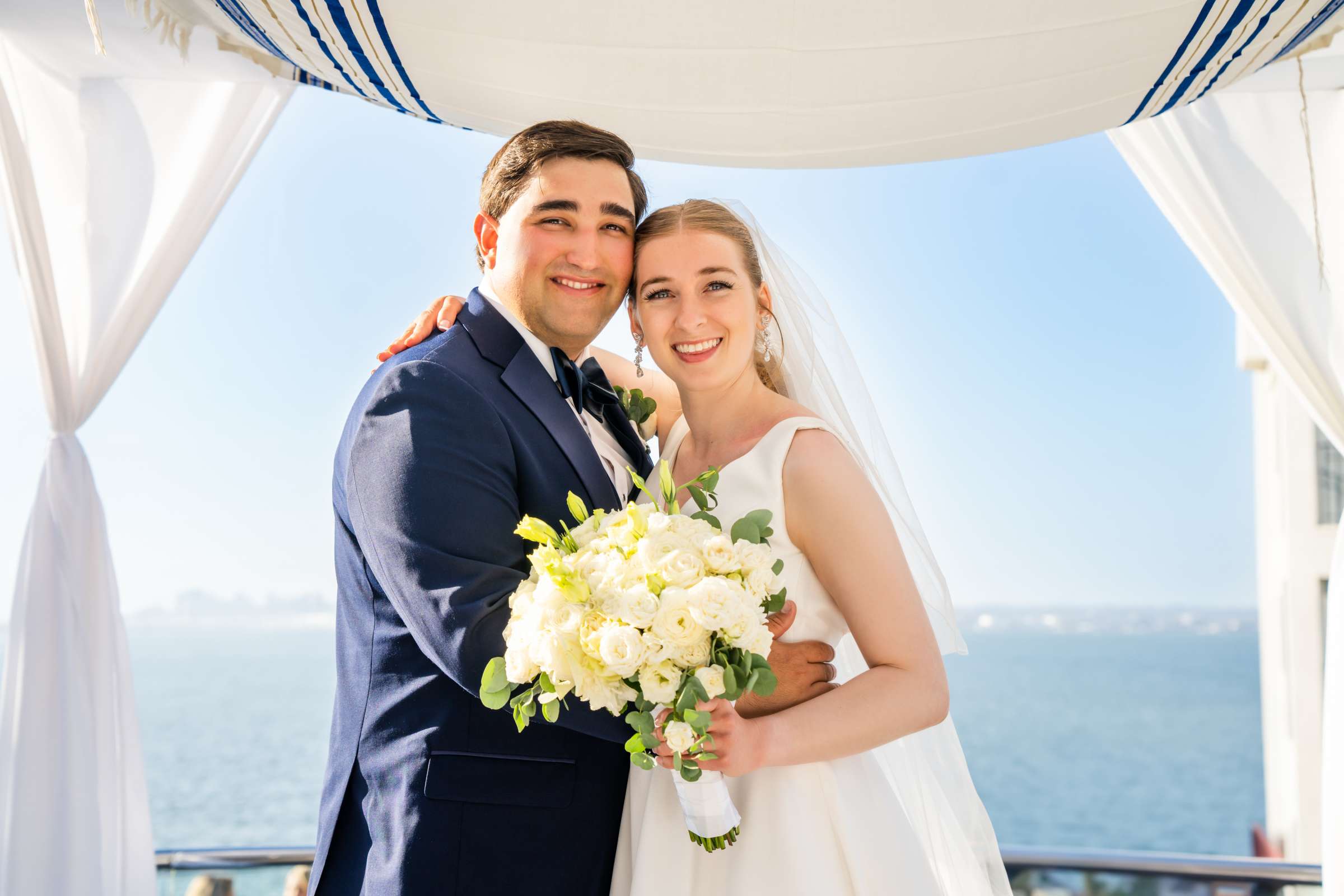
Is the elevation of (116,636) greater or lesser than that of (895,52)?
lesser

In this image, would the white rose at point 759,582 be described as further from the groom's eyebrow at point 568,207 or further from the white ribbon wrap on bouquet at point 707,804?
the groom's eyebrow at point 568,207

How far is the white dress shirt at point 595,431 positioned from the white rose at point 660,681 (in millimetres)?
812

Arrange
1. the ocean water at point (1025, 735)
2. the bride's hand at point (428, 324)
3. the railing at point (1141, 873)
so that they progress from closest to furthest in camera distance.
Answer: the bride's hand at point (428, 324)
the railing at point (1141, 873)
the ocean water at point (1025, 735)

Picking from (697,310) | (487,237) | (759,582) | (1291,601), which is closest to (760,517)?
(759,582)

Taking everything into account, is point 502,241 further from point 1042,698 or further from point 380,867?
point 1042,698

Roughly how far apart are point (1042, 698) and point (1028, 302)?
2844 centimetres

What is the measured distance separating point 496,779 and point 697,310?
111cm

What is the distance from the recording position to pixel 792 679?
219cm

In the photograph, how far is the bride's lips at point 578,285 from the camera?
2.61 metres

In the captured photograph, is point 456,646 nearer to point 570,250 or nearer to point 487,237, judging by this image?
point 570,250

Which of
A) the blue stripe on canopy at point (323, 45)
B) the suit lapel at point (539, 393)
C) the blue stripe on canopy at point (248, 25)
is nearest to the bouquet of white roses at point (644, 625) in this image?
the suit lapel at point (539, 393)

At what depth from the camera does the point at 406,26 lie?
8.78 ft

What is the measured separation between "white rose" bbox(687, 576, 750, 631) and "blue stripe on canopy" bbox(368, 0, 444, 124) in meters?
1.74

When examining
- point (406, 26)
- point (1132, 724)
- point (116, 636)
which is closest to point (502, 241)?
point (406, 26)
